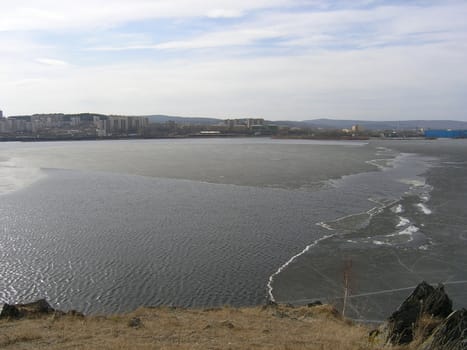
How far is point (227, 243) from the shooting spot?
16.5 m

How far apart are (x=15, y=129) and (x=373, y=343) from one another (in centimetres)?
19026

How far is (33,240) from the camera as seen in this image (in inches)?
671

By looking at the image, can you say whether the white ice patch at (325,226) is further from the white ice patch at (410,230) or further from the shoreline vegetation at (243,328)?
the shoreline vegetation at (243,328)

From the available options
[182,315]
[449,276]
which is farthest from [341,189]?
[182,315]

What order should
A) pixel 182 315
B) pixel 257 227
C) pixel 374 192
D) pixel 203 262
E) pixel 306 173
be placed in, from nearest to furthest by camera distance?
pixel 182 315, pixel 203 262, pixel 257 227, pixel 374 192, pixel 306 173

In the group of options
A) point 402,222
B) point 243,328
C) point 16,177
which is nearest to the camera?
point 243,328

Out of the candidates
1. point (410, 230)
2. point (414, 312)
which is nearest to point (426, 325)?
point (414, 312)

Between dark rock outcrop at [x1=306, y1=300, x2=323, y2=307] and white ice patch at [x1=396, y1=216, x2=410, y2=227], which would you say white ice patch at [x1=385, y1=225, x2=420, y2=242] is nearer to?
white ice patch at [x1=396, y1=216, x2=410, y2=227]

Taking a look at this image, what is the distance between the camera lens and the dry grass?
7.40 meters

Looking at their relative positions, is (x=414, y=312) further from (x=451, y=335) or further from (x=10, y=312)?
(x=10, y=312)

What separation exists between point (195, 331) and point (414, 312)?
13.0 ft

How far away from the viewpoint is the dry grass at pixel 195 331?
24.3ft

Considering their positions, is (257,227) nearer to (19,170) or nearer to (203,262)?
(203,262)

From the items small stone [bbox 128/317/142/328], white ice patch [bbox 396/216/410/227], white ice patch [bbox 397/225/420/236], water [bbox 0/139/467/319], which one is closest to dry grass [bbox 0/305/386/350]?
small stone [bbox 128/317/142/328]
